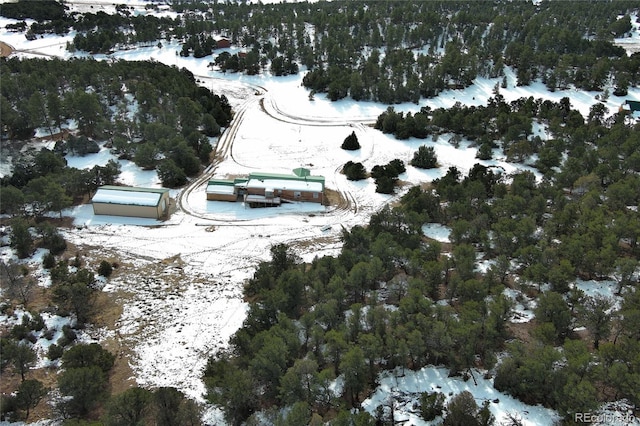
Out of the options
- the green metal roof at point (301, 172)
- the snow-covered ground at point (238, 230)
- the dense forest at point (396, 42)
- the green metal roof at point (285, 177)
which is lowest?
the snow-covered ground at point (238, 230)

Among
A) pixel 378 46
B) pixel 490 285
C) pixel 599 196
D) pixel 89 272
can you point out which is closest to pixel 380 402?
pixel 490 285

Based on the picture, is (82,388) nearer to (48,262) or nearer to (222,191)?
(48,262)

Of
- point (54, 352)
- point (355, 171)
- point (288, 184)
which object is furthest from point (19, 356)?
point (355, 171)

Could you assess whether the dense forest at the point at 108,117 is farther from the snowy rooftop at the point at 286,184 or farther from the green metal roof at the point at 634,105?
the green metal roof at the point at 634,105

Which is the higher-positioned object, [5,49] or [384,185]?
[5,49]

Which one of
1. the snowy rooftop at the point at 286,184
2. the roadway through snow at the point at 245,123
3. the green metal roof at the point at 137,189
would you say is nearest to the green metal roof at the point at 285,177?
the snowy rooftop at the point at 286,184

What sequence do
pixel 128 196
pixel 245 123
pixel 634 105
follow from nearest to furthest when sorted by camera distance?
pixel 128 196, pixel 245 123, pixel 634 105

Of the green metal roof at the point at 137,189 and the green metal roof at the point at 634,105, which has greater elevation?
the green metal roof at the point at 634,105

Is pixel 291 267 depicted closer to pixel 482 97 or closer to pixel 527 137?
pixel 527 137
